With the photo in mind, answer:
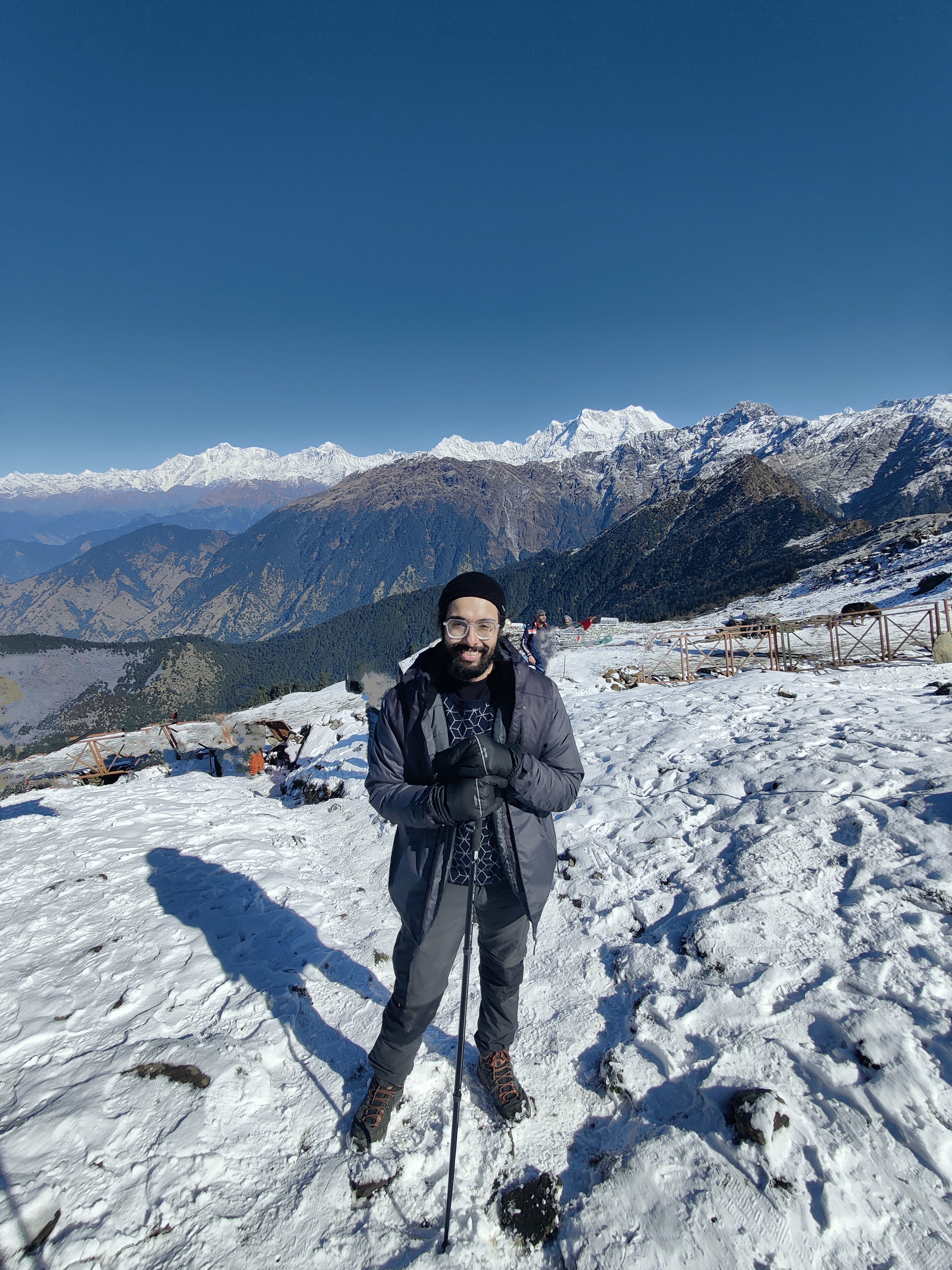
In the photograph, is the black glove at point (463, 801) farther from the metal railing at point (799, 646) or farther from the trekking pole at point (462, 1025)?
the metal railing at point (799, 646)

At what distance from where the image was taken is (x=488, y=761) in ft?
10.6

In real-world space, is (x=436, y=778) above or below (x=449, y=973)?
above

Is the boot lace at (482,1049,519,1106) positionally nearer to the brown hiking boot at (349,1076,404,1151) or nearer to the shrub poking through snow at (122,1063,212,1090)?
the brown hiking boot at (349,1076,404,1151)

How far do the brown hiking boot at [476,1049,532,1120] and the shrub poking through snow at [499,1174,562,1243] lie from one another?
41 centimetres

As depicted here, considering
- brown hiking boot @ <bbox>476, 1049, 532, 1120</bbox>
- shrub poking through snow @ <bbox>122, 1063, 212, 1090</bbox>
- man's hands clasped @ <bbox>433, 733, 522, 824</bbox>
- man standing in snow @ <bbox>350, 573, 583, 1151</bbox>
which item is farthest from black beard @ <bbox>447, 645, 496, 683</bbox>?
shrub poking through snow @ <bbox>122, 1063, 212, 1090</bbox>

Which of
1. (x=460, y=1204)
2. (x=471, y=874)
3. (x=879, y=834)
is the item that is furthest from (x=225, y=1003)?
(x=879, y=834)

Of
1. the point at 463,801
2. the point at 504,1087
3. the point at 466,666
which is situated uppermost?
the point at 466,666

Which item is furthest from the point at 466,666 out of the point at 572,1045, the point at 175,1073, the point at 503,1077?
the point at 175,1073

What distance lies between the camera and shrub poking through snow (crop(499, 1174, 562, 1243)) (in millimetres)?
2980

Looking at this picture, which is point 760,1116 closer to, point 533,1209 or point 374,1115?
point 533,1209

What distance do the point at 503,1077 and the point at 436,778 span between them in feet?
7.92

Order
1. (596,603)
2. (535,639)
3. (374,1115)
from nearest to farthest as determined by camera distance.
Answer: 1. (374,1115)
2. (535,639)
3. (596,603)

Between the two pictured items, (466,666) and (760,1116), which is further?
(466,666)

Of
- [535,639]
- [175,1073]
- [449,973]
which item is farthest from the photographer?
[535,639]
